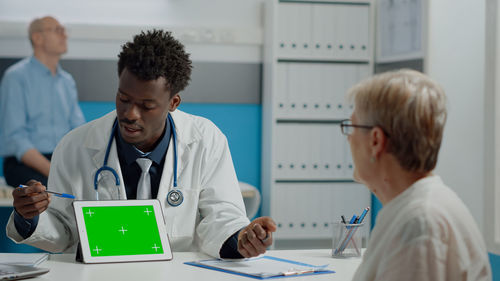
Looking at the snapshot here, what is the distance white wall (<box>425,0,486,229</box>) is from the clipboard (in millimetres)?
1943

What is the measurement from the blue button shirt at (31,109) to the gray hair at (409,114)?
299 cm

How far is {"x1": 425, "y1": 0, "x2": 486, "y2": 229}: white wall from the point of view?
3.33m

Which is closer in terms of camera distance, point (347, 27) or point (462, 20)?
point (462, 20)

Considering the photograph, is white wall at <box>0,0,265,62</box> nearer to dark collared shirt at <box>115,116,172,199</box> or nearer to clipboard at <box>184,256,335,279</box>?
dark collared shirt at <box>115,116,172,199</box>

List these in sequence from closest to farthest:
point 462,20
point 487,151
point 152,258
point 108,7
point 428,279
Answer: point 428,279 < point 152,258 < point 487,151 < point 462,20 < point 108,7

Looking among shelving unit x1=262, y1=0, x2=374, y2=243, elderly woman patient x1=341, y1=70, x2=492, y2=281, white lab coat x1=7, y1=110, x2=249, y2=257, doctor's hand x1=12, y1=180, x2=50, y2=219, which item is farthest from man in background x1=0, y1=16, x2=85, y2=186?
elderly woman patient x1=341, y1=70, x2=492, y2=281

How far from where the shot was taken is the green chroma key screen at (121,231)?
5.27 feet

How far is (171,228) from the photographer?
1.88m

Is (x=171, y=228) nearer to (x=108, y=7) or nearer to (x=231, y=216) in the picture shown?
(x=231, y=216)

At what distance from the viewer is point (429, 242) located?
96cm

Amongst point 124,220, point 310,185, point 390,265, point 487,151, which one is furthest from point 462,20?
point 390,265

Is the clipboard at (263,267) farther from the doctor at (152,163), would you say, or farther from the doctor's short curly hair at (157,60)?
the doctor's short curly hair at (157,60)

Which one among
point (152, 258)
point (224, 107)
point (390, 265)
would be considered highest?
point (224, 107)

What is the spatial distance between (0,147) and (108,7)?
1081mm
